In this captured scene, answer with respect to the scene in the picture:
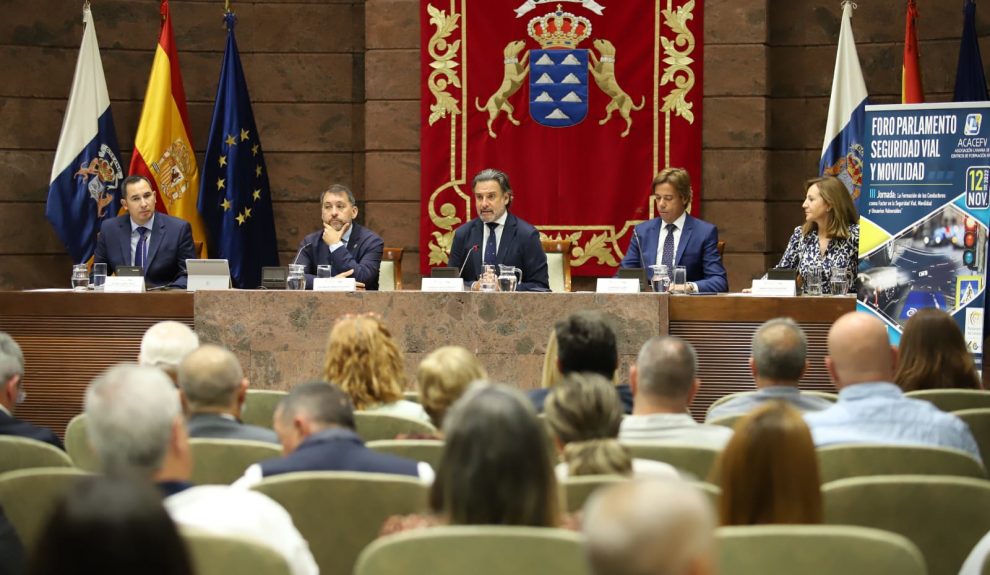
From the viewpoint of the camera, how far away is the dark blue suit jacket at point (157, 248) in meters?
6.42

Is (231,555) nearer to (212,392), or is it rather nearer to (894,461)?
(212,392)

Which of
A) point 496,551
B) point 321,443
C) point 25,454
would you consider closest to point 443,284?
point 25,454

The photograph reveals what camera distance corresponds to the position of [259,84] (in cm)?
816

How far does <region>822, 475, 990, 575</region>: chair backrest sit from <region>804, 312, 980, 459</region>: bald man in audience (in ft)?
1.97

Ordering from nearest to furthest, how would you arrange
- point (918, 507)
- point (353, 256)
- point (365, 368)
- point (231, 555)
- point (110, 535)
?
1. point (110, 535)
2. point (231, 555)
3. point (918, 507)
4. point (365, 368)
5. point (353, 256)

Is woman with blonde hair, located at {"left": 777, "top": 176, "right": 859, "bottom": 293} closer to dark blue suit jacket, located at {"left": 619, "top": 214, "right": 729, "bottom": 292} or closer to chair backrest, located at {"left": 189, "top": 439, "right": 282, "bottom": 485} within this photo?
dark blue suit jacket, located at {"left": 619, "top": 214, "right": 729, "bottom": 292}

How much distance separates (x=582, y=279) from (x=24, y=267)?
3.51 meters

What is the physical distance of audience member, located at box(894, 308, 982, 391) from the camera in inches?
145

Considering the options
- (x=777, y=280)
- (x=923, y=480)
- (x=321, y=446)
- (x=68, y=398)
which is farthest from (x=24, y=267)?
(x=923, y=480)

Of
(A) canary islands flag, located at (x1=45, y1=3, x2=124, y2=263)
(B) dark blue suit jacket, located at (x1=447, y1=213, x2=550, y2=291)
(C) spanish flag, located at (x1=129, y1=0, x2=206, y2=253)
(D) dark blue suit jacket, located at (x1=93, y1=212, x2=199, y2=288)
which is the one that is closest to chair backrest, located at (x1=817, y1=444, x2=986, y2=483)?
(B) dark blue suit jacket, located at (x1=447, y1=213, x2=550, y2=291)

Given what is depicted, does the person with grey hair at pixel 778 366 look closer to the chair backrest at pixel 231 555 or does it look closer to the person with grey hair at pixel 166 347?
the person with grey hair at pixel 166 347

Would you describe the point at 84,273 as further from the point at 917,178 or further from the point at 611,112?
the point at 917,178

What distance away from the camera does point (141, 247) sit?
646cm

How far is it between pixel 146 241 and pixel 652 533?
223 inches
